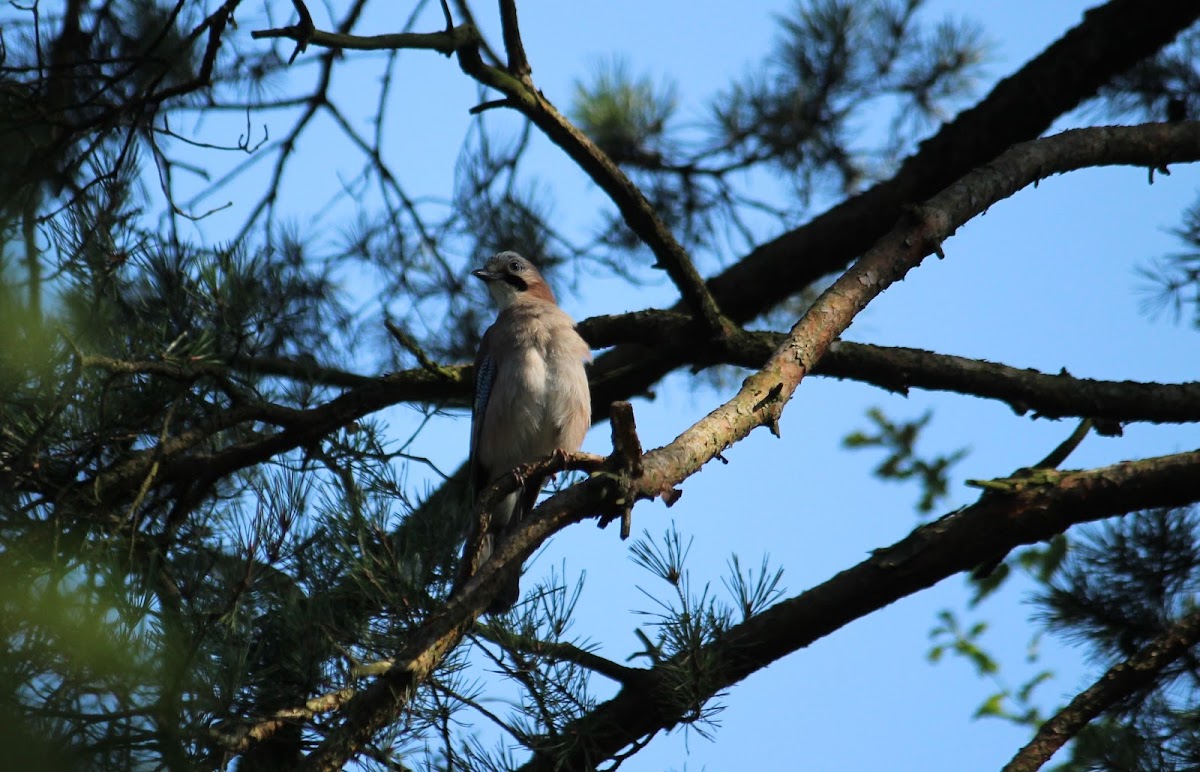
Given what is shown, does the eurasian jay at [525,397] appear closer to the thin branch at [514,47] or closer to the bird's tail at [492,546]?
the bird's tail at [492,546]

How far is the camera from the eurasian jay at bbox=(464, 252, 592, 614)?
545 centimetres

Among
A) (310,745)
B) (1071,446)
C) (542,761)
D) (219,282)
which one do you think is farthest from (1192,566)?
(219,282)

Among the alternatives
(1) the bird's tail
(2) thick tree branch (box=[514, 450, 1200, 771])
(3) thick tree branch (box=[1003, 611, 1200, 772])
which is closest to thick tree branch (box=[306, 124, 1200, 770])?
(2) thick tree branch (box=[514, 450, 1200, 771])

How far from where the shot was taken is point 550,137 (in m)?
4.38

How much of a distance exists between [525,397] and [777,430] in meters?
2.25

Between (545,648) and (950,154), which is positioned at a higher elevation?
(950,154)

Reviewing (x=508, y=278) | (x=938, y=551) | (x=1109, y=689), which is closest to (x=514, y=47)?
(x=508, y=278)

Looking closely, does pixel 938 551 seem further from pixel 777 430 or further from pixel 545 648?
pixel 545 648

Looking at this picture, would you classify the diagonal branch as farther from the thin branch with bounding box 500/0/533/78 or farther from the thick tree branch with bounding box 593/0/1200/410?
the thick tree branch with bounding box 593/0/1200/410

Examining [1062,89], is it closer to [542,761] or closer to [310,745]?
[542,761]

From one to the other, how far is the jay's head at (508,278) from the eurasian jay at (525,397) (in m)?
0.45

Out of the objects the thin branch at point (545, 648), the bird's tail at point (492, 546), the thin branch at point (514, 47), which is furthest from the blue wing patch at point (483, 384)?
the thin branch at point (545, 648)

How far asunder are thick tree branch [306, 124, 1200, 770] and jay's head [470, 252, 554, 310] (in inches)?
105

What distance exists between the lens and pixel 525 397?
5445 mm
